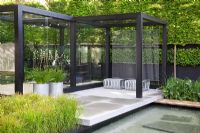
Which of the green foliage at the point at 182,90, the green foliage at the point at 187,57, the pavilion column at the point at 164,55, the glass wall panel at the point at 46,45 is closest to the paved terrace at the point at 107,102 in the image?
the green foliage at the point at 182,90

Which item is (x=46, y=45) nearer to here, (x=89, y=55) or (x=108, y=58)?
(x=89, y=55)

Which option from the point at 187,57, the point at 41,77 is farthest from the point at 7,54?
the point at 187,57

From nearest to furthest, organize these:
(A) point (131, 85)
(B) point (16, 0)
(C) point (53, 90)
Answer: (C) point (53, 90) < (A) point (131, 85) < (B) point (16, 0)

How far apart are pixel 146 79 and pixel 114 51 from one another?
1704 mm

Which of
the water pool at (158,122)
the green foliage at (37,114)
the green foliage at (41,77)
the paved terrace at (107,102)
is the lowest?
the water pool at (158,122)

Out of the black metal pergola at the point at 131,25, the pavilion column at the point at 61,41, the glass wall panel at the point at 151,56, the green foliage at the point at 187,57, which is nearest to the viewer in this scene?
the black metal pergola at the point at 131,25

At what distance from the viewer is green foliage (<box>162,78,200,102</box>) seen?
376 inches

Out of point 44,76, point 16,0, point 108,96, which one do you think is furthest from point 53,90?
point 16,0

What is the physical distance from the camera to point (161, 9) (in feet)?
38.8

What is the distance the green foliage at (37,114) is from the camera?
4797 mm

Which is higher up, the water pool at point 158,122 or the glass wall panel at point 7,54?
the glass wall panel at point 7,54

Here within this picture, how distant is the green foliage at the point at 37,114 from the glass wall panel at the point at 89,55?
467 centimetres

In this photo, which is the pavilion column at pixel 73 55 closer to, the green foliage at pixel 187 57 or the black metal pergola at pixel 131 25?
the black metal pergola at pixel 131 25

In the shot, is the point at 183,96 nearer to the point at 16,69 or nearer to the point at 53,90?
the point at 53,90
